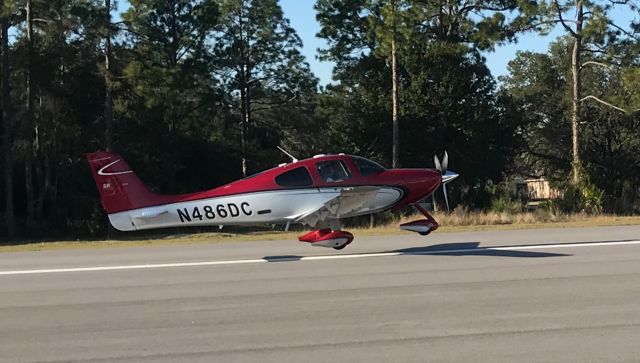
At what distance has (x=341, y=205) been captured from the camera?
48.9 ft

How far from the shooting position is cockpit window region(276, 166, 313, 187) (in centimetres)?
1491

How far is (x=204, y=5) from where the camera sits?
4712cm

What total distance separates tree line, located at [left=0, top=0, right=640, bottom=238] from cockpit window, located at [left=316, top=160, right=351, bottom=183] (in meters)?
20.4

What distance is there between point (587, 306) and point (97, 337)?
5.72 meters

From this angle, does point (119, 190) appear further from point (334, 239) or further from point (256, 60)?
point (256, 60)

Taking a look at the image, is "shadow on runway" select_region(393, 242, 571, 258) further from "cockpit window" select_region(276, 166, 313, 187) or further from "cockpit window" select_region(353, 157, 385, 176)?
"cockpit window" select_region(276, 166, 313, 187)

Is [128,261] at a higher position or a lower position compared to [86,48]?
lower

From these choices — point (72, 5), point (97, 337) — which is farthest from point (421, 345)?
point (72, 5)

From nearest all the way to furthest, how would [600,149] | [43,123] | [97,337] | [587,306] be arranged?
[97,337]
[587,306]
[43,123]
[600,149]

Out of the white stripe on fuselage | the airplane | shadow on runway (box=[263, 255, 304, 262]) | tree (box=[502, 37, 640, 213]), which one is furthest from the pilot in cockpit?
tree (box=[502, 37, 640, 213])

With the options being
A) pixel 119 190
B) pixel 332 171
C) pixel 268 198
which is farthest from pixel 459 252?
pixel 119 190

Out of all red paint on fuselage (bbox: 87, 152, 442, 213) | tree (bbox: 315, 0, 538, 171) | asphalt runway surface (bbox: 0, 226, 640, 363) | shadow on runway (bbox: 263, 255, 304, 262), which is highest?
tree (bbox: 315, 0, 538, 171)

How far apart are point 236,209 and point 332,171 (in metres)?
2.24

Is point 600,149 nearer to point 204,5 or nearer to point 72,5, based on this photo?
point 204,5
